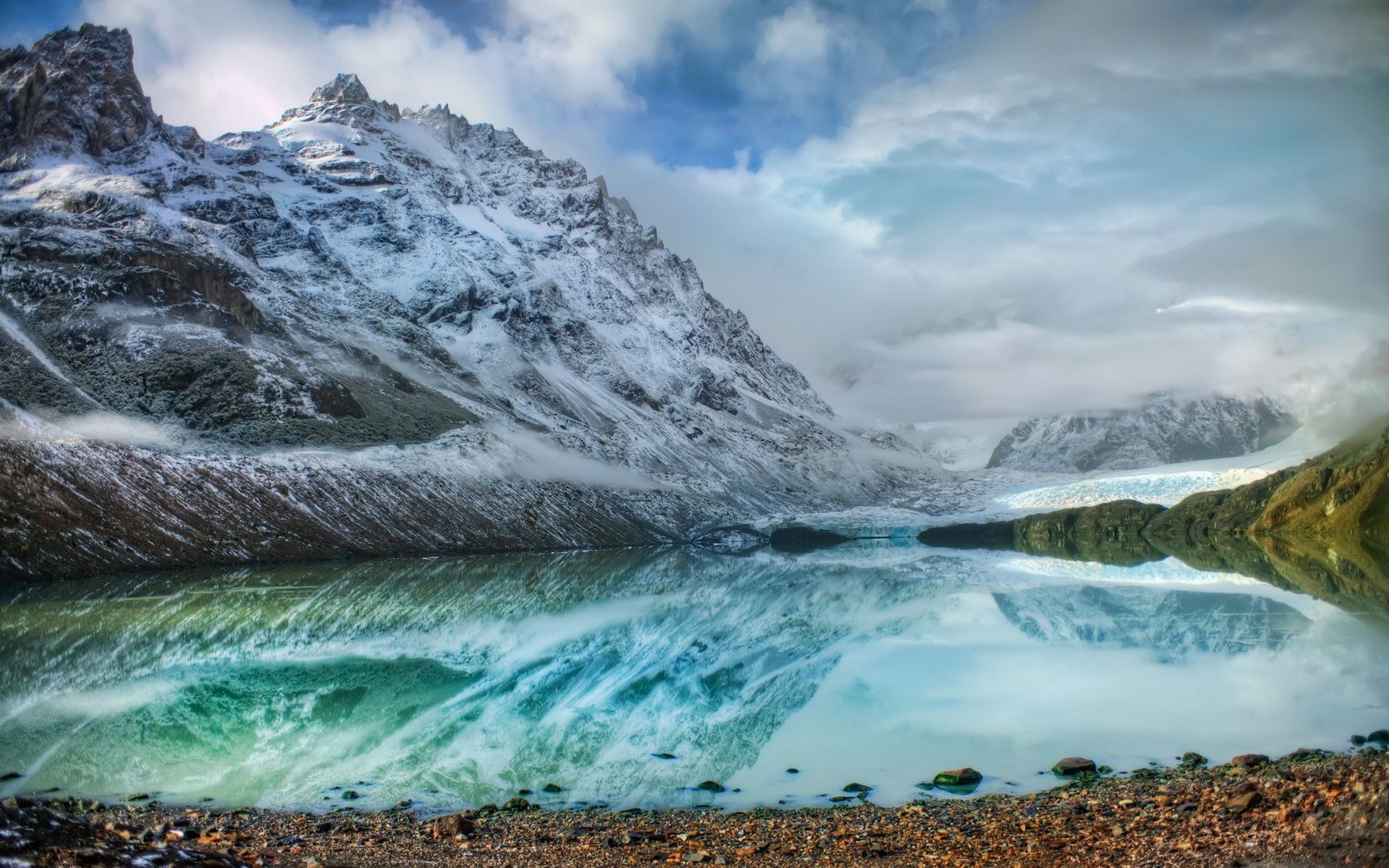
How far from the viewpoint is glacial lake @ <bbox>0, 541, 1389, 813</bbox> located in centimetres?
2716

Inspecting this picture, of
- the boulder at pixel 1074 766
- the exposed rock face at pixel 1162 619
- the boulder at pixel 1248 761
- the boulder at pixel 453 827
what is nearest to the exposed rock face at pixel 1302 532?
the exposed rock face at pixel 1162 619

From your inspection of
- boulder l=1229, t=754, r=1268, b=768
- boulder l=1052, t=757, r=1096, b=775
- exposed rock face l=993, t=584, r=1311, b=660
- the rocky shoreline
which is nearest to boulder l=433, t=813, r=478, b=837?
the rocky shoreline

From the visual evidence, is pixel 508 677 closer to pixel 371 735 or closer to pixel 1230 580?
pixel 371 735

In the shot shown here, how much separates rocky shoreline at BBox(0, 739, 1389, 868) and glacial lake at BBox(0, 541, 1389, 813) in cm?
196

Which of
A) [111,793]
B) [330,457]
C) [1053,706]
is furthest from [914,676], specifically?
[330,457]

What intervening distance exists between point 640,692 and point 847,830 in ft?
71.6

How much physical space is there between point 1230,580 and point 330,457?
127 metres

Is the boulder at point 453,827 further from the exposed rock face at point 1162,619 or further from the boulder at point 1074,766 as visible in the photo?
the exposed rock face at point 1162,619

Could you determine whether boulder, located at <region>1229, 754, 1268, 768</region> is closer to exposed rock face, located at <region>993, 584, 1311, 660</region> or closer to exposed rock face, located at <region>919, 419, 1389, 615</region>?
exposed rock face, located at <region>993, 584, 1311, 660</region>

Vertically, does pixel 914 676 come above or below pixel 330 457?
below

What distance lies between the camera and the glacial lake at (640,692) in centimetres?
2716

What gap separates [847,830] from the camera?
2031cm

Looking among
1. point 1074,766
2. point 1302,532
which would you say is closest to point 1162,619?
point 1074,766

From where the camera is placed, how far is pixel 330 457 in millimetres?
145500
